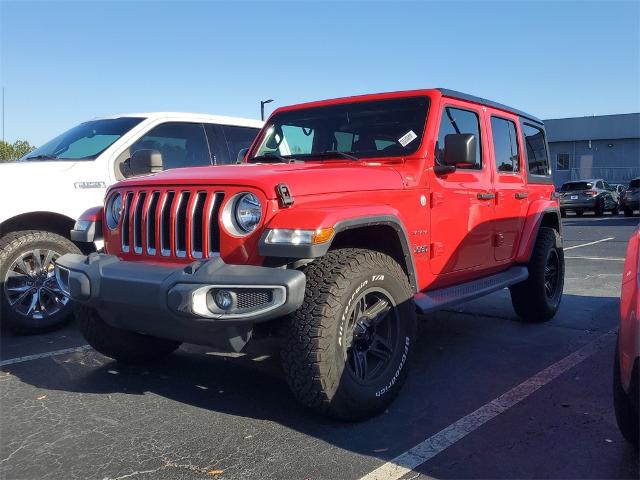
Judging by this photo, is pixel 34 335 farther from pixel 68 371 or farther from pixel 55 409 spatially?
pixel 55 409

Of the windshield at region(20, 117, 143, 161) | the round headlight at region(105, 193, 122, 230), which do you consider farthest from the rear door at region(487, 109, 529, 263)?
the windshield at region(20, 117, 143, 161)

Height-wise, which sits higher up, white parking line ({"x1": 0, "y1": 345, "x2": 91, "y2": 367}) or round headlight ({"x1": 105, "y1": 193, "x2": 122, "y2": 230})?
round headlight ({"x1": 105, "y1": 193, "x2": 122, "y2": 230})

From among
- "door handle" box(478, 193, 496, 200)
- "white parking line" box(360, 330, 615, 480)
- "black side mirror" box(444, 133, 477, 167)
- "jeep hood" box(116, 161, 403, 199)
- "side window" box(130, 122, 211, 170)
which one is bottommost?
"white parking line" box(360, 330, 615, 480)

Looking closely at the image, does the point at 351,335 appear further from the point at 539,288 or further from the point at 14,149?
the point at 14,149

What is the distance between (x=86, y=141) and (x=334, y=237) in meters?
3.65

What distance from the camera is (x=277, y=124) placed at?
204 inches

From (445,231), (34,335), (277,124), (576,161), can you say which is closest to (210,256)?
(445,231)

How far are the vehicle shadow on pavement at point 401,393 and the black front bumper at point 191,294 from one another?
673 mm

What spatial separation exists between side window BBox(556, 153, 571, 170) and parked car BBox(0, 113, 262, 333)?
146 feet

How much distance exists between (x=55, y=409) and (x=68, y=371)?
732 millimetres

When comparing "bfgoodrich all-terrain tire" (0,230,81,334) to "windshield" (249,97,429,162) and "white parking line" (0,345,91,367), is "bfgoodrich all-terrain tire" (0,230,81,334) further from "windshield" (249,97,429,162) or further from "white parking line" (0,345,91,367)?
"windshield" (249,97,429,162)

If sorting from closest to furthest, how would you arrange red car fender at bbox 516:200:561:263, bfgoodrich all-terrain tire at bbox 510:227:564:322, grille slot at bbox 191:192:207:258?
1. grille slot at bbox 191:192:207:258
2. red car fender at bbox 516:200:561:263
3. bfgoodrich all-terrain tire at bbox 510:227:564:322

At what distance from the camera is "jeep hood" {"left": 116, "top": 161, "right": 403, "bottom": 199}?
3.27 meters

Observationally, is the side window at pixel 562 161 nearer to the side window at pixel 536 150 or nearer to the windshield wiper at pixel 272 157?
the side window at pixel 536 150
